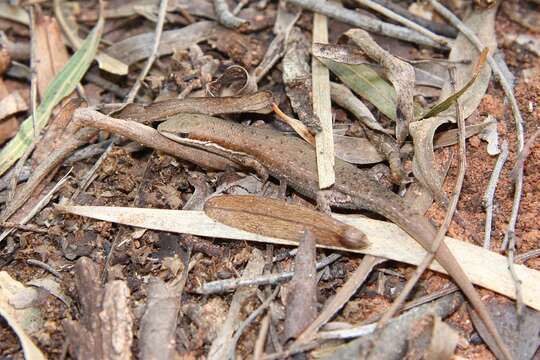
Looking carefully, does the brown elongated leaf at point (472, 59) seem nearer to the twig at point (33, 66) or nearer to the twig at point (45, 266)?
the twig at point (45, 266)

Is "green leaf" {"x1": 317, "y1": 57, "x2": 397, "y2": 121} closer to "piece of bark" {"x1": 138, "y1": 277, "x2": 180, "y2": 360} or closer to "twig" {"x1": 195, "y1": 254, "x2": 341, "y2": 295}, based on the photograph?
"twig" {"x1": 195, "y1": 254, "x2": 341, "y2": 295}

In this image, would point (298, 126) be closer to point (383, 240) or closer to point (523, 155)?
point (383, 240)

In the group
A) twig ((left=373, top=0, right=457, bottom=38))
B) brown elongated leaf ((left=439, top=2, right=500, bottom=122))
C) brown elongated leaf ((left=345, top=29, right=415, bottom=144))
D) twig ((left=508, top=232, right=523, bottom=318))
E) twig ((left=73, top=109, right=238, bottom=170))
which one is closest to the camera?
twig ((left=508, top=232, right=523, bottom=318))

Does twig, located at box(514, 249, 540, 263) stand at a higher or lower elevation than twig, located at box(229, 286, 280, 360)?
higher

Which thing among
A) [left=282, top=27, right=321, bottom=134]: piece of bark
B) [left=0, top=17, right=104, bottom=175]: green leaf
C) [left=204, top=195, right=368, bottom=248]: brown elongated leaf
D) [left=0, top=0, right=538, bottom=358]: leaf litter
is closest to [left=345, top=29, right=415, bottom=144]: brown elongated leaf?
[left=0, top=0, right=538, bottom=358]: leaf litter

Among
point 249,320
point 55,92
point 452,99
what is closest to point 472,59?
point 452,99

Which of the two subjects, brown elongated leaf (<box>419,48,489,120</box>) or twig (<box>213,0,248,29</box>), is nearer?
→ brown elongated leaf (<box>419,48,489,120</box>)

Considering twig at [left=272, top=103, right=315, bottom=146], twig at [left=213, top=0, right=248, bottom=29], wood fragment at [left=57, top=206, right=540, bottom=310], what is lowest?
wood fragment at [left=57, top=206, right=540, bottom=310]
